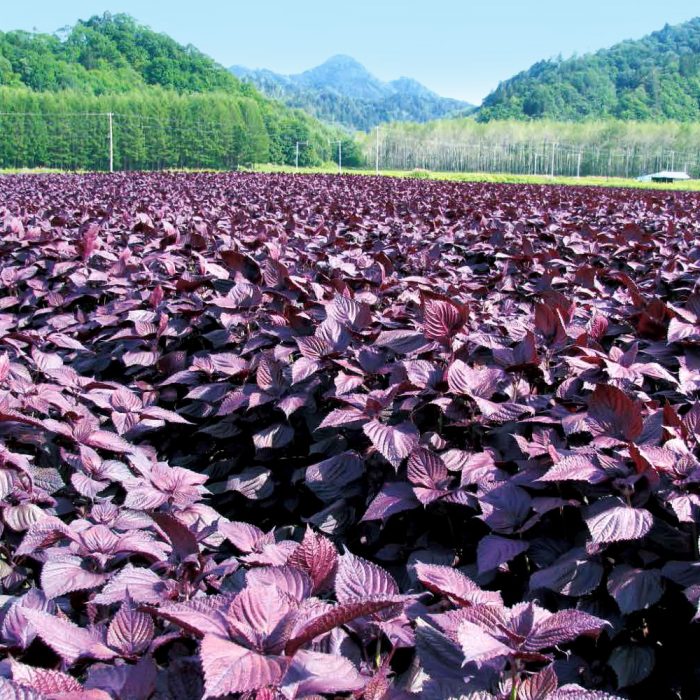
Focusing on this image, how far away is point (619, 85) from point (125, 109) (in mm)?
105250

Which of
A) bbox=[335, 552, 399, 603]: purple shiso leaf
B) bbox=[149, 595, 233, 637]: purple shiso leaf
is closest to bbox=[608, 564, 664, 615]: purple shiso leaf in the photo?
bbox=[335, 552, 399, 603]: purple shiso leaf

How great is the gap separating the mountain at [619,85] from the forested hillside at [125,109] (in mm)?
50079

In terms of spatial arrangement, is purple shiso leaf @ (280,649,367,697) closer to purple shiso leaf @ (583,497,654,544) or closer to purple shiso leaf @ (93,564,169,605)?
purple shiso leaf @ (93,564,169,605)

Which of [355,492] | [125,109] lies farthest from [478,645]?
[125,109]

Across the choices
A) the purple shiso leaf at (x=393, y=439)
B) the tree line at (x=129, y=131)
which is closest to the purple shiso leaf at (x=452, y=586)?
the purple shiso leaf at (x=393, y=439)

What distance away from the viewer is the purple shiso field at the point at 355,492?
37.1 inches

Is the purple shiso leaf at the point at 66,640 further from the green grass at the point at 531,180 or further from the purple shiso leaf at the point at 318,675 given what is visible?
the green grass at the point at 531,180

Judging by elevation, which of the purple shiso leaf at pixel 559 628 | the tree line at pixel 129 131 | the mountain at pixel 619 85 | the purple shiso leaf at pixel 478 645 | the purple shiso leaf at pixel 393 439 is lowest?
the purple shiso leaf at pixel 393 439

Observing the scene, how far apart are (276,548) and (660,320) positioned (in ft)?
6.04

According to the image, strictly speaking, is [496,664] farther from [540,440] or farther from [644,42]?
[644,42]

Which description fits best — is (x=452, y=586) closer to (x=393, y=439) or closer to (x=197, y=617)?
(x=197, y=617)

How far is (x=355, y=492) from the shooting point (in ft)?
7.36

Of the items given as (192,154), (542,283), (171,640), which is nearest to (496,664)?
(171,640)

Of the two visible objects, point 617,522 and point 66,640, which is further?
point 617,522
